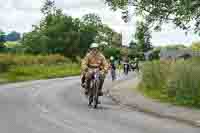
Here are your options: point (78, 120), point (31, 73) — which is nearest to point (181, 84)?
point (78, 120)

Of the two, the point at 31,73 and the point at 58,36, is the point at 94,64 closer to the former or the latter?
the point at 31,73

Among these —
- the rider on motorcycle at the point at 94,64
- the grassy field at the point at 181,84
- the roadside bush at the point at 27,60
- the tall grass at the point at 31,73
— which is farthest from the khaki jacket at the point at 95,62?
the roadside bush at the point at 27,60

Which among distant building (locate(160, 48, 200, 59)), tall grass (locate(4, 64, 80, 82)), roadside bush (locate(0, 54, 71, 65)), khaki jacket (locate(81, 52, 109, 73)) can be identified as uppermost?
khaki jacket (locate(81, 52, 109, 73))

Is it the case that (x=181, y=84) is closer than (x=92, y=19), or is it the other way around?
(x=181, y=84)

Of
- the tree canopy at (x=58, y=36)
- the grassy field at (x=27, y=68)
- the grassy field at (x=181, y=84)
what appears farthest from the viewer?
the tree canopy at (x=58, y=36)

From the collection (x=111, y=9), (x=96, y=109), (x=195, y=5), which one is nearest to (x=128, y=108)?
(x=96, y=109)

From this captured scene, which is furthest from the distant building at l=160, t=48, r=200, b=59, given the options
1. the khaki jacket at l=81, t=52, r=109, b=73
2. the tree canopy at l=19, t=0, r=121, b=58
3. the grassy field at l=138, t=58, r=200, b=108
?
the tree canopy at l=19, t=0, r=121, b=58

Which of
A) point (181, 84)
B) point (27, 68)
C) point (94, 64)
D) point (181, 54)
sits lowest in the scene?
point (27, 68)

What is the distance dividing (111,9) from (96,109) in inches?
243

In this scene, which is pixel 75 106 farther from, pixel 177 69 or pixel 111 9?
pixel 111 9

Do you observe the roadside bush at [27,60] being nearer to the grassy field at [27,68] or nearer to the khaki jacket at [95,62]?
the grassy field at [27,68]

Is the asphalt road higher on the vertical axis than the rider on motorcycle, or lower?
lower

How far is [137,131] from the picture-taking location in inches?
472

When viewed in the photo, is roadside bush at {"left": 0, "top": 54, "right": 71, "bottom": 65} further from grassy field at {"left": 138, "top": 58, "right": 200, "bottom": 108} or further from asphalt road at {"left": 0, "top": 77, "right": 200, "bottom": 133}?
asphalt road at {"left": 0, "top": 77, "right": 200, "bottom": 133}
